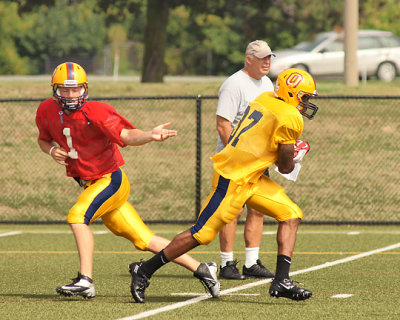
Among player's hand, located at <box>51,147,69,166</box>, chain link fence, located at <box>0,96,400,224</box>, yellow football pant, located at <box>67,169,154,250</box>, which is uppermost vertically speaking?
player's hand, located at <box>51,147,69,166</box>

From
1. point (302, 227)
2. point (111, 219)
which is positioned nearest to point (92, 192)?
point (111, 219)

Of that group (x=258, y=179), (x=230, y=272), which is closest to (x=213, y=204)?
(x=258, y=179)

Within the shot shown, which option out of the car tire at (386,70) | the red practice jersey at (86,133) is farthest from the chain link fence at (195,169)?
the car tire at (386,70)

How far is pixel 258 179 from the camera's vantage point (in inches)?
280

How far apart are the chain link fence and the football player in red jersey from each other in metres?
5.65

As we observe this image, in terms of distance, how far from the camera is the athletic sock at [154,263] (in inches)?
278

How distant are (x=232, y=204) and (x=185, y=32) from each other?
134 feet

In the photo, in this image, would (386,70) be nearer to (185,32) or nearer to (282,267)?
(282,267)

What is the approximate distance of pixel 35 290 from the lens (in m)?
7.81

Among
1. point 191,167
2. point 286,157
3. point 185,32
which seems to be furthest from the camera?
point 185,32

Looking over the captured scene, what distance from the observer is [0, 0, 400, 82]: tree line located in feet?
137

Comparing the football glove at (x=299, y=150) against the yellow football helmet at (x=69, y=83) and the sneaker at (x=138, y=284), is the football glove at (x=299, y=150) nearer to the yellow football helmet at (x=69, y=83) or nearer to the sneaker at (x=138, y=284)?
the sneaker at (x=138, y=284)

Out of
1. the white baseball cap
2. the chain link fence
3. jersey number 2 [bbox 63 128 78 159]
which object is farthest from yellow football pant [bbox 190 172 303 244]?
the chain link fence

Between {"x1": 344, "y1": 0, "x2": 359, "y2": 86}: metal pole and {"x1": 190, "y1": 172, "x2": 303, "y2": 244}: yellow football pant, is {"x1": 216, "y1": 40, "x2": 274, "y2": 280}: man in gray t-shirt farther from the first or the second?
{"x1": 344, "y1": 0, "x2": 359, "y2": 86}: metal pole
